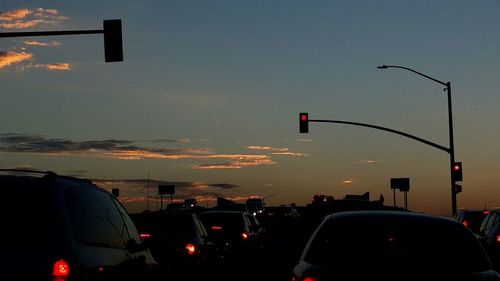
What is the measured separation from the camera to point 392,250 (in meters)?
7.62

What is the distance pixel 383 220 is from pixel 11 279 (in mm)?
3417

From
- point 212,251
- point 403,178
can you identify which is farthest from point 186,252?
point 403,178

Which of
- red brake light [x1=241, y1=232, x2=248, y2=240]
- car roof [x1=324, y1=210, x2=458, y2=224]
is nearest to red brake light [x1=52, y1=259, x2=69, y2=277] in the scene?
car roof [x1=324, y1=210, x2=458, y2=224]

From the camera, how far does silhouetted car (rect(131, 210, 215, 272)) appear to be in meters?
16.7

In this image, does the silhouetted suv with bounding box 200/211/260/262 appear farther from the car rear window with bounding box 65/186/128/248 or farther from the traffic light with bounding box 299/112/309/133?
the traffic light with bounding box 299/112/309/133

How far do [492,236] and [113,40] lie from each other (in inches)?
401

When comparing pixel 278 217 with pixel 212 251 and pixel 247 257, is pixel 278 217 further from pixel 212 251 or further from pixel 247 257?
pixel 212 251

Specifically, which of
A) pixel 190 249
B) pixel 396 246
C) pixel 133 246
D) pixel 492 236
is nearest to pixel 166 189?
pixel 492 236

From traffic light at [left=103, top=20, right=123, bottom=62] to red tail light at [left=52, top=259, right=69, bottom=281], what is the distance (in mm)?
15848

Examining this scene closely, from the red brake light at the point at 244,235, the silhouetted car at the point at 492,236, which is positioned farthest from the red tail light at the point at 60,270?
the red brake light at the point at 244,235

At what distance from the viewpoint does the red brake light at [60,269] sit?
21.6 ft

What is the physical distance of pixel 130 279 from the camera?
27.9 ft

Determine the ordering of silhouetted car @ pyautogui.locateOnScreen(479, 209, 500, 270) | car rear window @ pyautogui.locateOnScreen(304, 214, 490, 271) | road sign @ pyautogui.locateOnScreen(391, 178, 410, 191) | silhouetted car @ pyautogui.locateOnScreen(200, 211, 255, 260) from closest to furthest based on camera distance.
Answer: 1. car rear window @ pyautogui.locateOnScreen(304, 214, 490, 271)
2. silhouetted car @ pyautogui.locateOnScreen(479, 209, 500, 270)
3. silhouetted car @ pyautogui.locateOnScreen(200, 211, 255, 260)
4. road sign @ pyautogui.locateOnScreen(391, 178, 410, 191)

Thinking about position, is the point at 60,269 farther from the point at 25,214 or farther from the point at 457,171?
the point at 457,171
